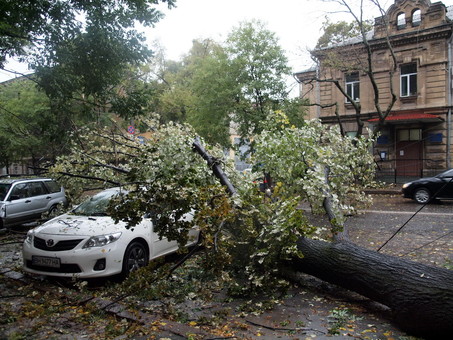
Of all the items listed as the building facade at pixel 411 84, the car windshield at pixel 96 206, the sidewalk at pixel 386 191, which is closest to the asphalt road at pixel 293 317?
the car windshield at pixel 96 206

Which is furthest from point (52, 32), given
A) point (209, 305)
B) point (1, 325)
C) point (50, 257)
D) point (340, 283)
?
point (340, 283)

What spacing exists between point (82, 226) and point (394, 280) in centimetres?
442

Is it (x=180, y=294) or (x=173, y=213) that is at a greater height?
(x=173, y=213)

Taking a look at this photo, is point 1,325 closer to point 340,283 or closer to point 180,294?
point 180,294

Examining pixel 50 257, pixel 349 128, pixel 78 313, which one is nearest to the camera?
pixel 78 313

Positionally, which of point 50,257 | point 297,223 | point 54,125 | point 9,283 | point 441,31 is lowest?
point 9,283

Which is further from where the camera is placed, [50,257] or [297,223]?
[50,257]

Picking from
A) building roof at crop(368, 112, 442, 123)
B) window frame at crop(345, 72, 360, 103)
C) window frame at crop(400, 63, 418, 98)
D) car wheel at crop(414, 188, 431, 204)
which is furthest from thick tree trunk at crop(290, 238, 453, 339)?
window frame at crop(345, 72, 360, 103)

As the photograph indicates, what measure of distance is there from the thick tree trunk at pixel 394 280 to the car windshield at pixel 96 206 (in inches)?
135

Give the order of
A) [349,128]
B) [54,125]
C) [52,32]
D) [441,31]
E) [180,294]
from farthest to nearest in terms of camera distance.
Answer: [349,128] → [441,31] → [54,125] → [52,32] → [180,294]

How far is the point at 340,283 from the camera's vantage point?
4.55 meters

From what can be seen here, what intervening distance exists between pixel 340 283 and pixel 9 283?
5.07 meters

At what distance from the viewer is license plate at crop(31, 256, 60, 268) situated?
17.4 feet

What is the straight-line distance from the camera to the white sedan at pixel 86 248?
5242 mm
